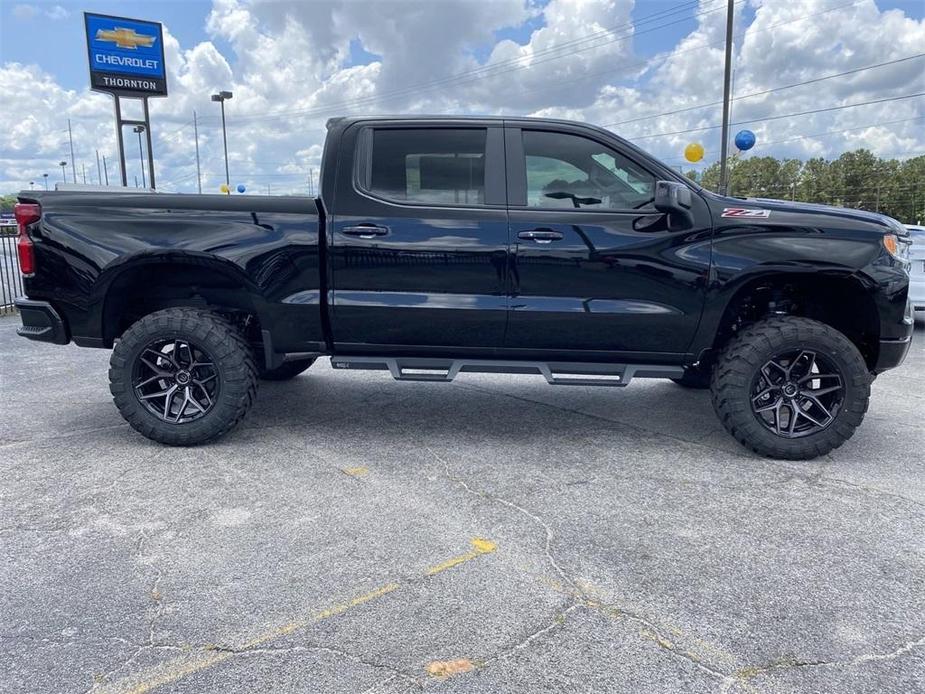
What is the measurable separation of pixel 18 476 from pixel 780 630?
3890mm

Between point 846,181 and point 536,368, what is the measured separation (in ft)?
302

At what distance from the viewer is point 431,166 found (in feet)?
14.5

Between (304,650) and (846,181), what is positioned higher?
(846,181)

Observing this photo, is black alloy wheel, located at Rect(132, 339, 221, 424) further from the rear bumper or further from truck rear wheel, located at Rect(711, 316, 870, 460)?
truck rear wheel, located at Rect(711, 316, 870, 460)

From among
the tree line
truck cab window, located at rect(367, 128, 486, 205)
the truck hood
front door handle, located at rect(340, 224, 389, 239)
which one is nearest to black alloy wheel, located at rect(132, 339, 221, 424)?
front door handle, located at rect(340, 224, 389, 239)

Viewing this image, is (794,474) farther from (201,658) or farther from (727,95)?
(727,95)

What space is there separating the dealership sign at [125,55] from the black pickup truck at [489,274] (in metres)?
19.9

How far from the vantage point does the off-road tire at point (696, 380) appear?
5.29 metres

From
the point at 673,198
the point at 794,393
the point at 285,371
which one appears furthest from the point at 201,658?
the point at 285,371

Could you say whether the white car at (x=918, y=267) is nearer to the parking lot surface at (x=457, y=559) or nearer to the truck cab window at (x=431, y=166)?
the parking lot surface at (x=457, y=559)

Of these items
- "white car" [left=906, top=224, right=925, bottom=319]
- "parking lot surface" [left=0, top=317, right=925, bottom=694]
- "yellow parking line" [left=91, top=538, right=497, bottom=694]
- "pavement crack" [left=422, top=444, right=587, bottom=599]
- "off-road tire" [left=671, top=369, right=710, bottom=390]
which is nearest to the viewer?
"yellow parking line" [left=91, top=538, right=497, bottom=694]

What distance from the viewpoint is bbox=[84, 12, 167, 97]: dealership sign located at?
21.1 meters

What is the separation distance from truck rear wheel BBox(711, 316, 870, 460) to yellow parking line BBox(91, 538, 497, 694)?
2.48 metres

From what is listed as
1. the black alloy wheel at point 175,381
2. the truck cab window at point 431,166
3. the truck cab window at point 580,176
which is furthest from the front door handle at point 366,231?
the black alloy wheel at point 175,381
